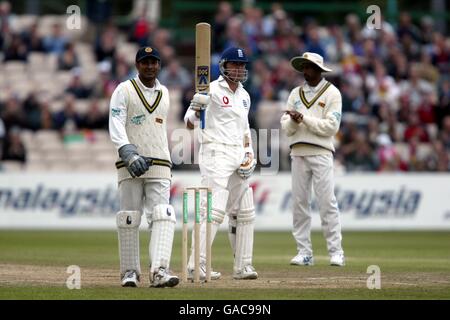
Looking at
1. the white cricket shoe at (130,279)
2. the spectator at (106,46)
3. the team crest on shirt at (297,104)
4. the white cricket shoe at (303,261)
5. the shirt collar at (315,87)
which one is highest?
the spectator at (106,46)

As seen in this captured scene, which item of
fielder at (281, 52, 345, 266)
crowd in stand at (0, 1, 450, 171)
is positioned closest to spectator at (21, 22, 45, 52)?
crowd in stand at (0, 1, 450, 171)

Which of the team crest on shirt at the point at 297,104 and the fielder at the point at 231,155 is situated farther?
the team crest on shirt at the point at 297,104

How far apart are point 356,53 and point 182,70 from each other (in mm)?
4428

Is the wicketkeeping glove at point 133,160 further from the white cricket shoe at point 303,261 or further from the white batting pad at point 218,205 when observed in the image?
the white cricket shoe at point 303,261

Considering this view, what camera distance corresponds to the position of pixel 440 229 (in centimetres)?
2447

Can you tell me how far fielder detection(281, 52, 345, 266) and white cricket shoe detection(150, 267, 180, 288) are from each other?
370 centimetres

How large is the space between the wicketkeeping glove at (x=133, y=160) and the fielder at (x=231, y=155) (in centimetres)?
129

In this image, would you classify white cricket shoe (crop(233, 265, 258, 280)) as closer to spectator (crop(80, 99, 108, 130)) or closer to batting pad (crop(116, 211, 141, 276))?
batting pad (crop(116, 211, 141, 276))

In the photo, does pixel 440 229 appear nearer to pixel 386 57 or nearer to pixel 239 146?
pixel 386 57

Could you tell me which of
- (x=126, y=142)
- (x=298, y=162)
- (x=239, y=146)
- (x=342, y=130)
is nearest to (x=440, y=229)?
(x=342, y=130)

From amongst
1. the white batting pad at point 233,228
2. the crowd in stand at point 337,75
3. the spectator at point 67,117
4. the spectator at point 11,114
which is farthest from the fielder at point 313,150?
the spectator at point 11,114

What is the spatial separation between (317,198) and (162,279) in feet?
13.6

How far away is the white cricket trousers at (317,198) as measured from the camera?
575 inches

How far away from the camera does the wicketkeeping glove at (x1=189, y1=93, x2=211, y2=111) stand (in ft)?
38.8
